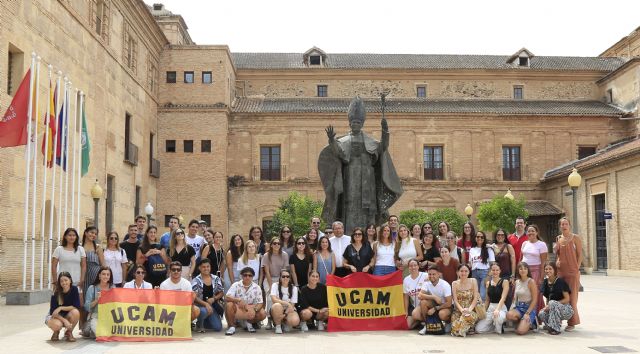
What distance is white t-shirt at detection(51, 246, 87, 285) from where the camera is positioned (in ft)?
30.6

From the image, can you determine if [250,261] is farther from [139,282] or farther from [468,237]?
[468,237]

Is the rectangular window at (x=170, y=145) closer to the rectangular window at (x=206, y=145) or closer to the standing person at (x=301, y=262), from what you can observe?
the rectangular window at (x=206, y=145)

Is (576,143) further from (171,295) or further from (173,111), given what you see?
(171,295)

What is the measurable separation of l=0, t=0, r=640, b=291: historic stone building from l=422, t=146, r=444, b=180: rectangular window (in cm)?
8

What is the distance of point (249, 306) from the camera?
907 centimetres

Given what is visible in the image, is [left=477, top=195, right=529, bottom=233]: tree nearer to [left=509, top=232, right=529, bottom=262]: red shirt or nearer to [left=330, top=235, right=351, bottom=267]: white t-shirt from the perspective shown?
[left=509, top=232, right=529, bottom=262]: red shirt

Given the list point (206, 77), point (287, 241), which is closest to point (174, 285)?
point (287, 241)

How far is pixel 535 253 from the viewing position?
31.8ft

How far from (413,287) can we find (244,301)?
91.9 inches

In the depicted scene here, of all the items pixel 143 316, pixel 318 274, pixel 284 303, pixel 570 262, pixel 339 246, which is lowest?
pixel 143 316

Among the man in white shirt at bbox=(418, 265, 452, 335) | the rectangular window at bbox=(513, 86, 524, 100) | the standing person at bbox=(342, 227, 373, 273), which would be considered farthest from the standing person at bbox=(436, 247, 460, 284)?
the rectangular window at bbox=(513, 86, 524, 100)

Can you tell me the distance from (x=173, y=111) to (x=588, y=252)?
21.2 meters

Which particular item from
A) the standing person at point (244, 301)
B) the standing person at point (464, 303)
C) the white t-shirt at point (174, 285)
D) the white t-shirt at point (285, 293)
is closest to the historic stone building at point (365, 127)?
the white t-shirt at point (174, 285)

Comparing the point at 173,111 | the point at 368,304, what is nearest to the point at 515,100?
the point at 173,111
